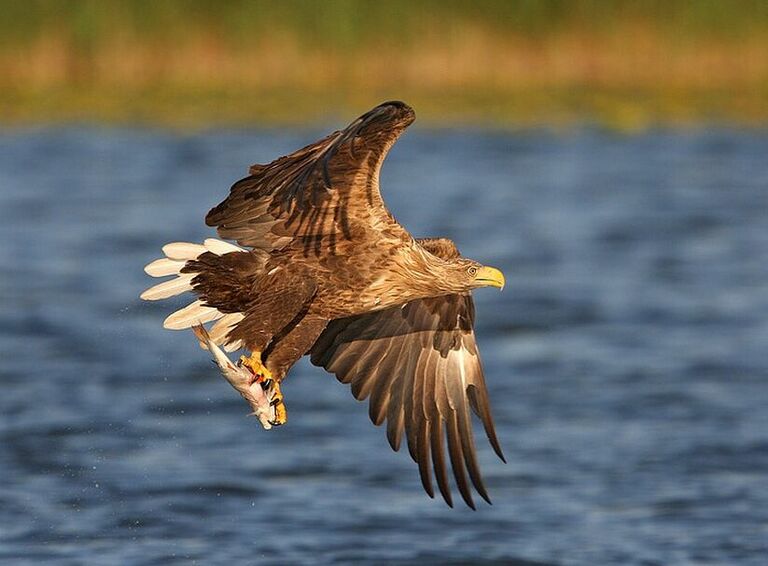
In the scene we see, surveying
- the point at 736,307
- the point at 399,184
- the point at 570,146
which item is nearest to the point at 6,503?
the point at 736,307

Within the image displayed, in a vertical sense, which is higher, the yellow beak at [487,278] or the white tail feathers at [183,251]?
the white tail feathers at [183,251]

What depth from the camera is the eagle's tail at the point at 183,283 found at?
593cm

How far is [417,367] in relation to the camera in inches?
261

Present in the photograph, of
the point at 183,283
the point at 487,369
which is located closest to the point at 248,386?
the point at 183,283

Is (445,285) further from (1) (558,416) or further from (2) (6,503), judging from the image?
(1) (558,416)

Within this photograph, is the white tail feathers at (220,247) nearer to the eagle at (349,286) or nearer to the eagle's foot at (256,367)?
the eagle at (349,286)

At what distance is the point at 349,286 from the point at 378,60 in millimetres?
11562

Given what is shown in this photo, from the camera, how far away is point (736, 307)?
1223cm

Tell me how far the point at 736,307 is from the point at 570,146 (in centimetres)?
600

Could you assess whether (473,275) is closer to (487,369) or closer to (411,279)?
(411,279)

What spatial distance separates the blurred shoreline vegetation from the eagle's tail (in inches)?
427

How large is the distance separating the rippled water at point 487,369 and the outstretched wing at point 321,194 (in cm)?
179

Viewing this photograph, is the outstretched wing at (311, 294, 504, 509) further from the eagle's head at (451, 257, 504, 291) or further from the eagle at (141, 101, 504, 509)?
the eagle's head at (451, 257, 504, 291)

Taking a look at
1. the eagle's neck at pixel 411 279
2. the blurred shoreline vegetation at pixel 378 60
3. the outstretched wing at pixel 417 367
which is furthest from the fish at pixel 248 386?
the blurred shoreline vegetation at pixel 378 60
